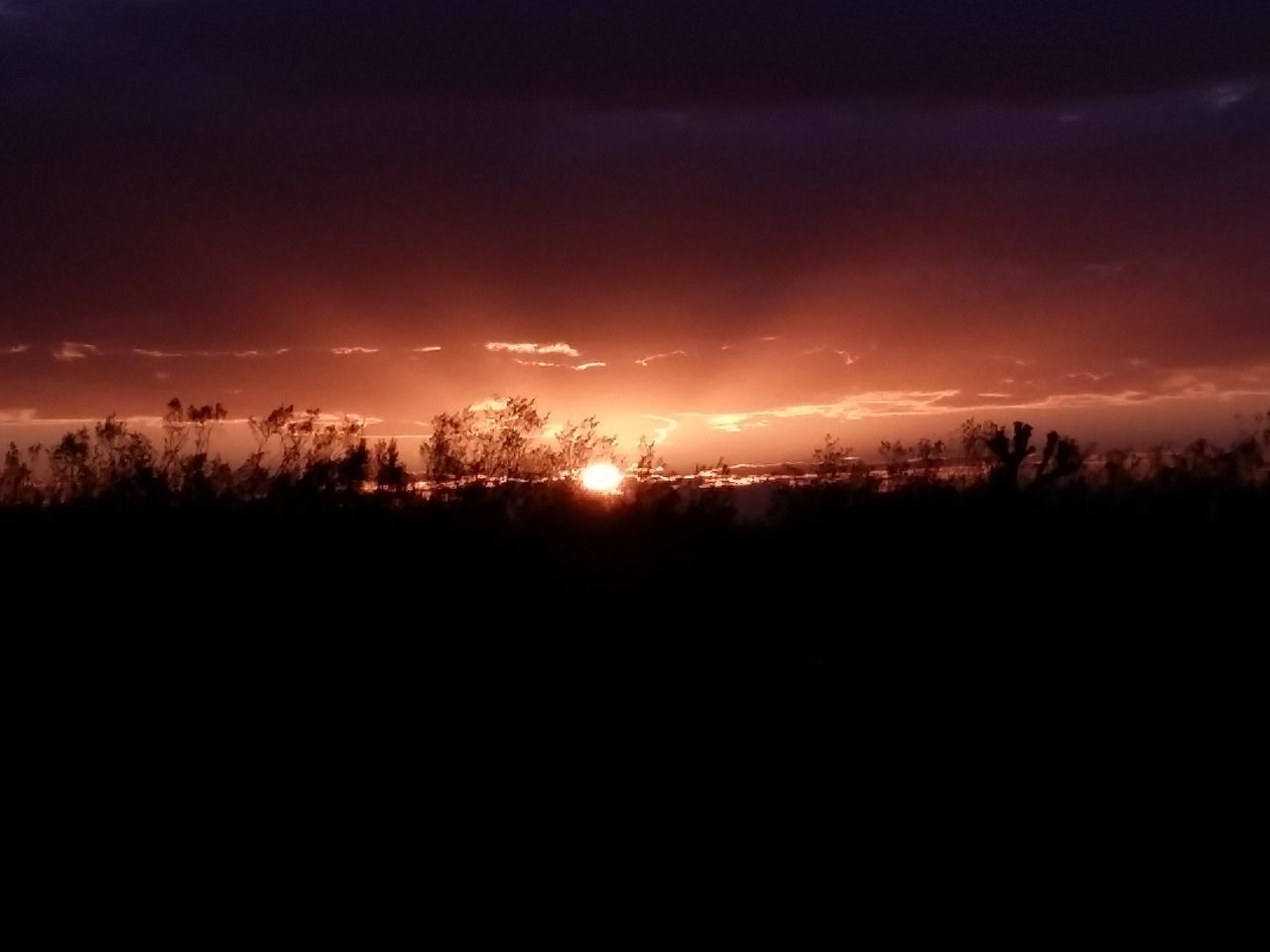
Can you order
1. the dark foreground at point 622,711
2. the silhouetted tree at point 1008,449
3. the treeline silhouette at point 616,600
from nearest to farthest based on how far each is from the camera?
the dark foreground at point 622,711 < the treeline silhouette at point 616,600 < the silhouetted tree at point 1008,449

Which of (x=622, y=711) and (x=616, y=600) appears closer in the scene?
(x=622, y=711)

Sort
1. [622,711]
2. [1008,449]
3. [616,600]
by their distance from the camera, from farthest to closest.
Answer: [1008,449] → [616,600] → [622,711]

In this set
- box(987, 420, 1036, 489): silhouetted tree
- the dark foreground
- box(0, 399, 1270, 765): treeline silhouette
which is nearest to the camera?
the dark foreground

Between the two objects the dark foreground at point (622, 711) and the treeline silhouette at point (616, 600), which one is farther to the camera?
the treeline silhouette at point (616, 600)

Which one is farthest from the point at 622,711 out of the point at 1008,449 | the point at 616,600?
the point at 1008,449

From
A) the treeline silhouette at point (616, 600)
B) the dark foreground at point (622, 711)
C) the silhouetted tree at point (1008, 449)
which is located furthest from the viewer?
the silhouetted tree at point (1008, 449)

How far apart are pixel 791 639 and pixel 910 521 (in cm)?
609

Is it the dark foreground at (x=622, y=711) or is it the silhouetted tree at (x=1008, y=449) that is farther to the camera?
the silhouetted tree at (x=1008, y=449)

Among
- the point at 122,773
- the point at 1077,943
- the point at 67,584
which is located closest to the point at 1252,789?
the point at 1077,943

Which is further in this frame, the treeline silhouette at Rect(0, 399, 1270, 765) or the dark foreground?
the treeline silhouette at Rect(0, 399, 1270, 765)

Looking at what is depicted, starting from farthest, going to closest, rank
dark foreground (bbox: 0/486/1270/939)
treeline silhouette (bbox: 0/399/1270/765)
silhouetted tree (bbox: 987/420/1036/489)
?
1. silhouetted tree (bbox: 987/420/1036/489)
2. treeline silhouette (bbox: 0/399/1270/765)
3. dark foreground (bbox: 0/486/1270/939)

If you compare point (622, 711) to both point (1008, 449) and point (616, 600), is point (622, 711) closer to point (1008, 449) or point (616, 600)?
point (616, 600)

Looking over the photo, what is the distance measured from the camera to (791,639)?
49.4 ft

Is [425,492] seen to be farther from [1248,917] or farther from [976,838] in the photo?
[1248,917]
